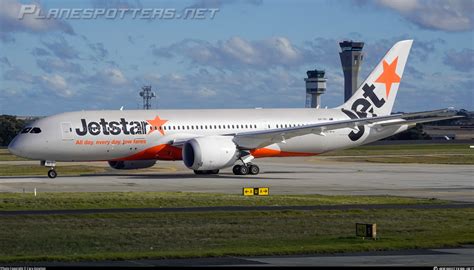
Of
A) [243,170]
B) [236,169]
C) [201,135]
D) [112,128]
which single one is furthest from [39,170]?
[243,170]

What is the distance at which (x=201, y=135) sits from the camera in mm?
57281

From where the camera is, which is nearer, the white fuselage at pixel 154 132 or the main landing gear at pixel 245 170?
the white fuselage at pixel 154 132

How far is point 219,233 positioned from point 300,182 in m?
23.1

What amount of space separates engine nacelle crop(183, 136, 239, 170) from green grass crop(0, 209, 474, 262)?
20907 mm

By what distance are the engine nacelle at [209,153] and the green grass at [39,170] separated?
1115 centimetres

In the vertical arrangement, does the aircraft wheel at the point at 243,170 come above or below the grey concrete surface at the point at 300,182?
above

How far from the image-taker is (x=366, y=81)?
63.8 meters

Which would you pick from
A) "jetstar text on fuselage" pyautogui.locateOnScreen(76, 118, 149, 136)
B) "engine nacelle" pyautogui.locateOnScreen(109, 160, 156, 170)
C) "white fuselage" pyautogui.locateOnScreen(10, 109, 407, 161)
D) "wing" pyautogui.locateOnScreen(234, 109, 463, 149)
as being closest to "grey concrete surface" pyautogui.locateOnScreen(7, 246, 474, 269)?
"wing" pyautogui.locateOnScreen(234, 109, 463, 149)

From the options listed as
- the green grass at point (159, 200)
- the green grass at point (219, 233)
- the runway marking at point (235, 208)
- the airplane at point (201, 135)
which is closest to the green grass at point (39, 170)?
the airplane at point (201, 135)

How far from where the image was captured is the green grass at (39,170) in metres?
62.6

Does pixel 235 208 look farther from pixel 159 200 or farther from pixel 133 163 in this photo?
pixel 133 163

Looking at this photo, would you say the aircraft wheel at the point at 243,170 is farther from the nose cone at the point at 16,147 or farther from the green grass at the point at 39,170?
the nose cone at the point at 16,147

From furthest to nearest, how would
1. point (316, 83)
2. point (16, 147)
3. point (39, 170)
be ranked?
point (316, 83)
point (39, 170)
point (16, 147)

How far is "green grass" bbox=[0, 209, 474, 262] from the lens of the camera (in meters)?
23.2
